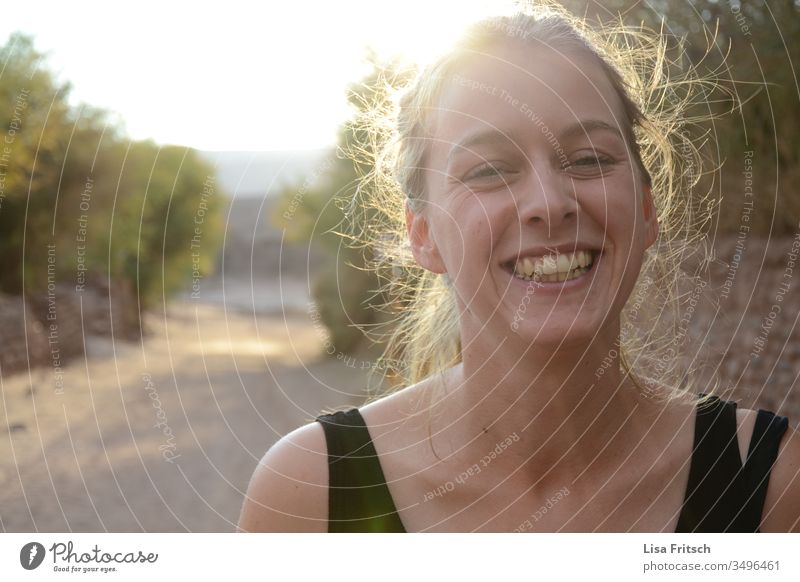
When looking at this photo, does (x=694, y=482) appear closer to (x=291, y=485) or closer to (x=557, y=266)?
(x=557, y=266)

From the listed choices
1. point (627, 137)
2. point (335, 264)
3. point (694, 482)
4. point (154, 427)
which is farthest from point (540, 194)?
point (335, 264)

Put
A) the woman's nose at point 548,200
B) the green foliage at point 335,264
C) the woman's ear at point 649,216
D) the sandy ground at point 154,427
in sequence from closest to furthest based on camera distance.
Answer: the woman's nose at point 548,200 → the woman's ear at point 649,216 → the sandy ground at point 154,427 → the green foliage at point 335,264

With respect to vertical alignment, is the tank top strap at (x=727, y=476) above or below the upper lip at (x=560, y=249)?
below

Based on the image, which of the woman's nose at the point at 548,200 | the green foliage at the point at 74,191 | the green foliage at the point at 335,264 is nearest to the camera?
the woman's nose at the point at 548,200

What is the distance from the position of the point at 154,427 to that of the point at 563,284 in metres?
3.66

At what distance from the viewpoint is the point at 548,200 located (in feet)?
2.98

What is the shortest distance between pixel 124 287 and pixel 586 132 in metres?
6.81

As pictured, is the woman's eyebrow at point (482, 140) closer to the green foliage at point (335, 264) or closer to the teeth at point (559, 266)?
the teeth at point (559, 266)

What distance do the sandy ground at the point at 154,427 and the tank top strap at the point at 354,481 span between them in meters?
0.92

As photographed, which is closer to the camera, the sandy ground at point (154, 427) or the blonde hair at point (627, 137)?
the blonde hair at point (627, 137)

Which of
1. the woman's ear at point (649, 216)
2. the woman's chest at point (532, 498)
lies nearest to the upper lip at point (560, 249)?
the woman's ear at point (649, 216)

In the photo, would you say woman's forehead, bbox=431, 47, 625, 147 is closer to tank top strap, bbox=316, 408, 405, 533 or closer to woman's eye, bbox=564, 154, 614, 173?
woman's eye, bbox=564, 154, 614, 173

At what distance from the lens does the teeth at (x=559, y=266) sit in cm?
93
